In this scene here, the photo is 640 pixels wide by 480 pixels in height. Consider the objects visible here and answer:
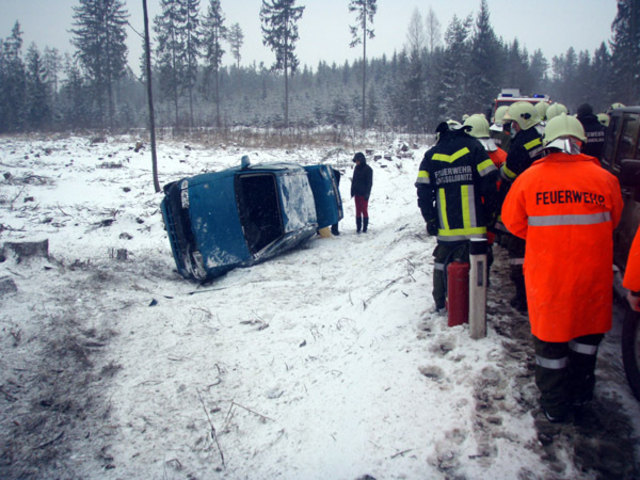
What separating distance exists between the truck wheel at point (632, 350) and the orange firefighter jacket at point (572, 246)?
1.28ft

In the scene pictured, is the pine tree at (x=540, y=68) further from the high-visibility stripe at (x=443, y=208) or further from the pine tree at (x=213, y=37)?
the high-visibility stripe at (x=443, y=208)

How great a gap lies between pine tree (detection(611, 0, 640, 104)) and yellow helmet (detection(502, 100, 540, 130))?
4280 cm

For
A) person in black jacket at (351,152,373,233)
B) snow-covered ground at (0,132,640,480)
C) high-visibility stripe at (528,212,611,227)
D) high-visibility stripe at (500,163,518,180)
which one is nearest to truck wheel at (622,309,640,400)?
snow-covered ground at (0,132,640,480)

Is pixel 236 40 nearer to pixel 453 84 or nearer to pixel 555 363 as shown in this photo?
pixel 453 84

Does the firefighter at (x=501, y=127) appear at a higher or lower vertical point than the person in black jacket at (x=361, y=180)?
higher

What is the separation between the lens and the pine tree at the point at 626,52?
120 ft

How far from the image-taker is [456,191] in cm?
364

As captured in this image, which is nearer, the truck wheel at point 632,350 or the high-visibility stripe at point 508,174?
the truck wheel at point 632,350

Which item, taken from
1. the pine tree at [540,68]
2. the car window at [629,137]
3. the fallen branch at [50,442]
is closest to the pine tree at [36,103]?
the fallen branch at [50,442]

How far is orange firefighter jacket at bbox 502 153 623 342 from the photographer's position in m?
2.31

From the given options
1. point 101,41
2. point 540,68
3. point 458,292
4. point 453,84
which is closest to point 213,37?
point 101,41

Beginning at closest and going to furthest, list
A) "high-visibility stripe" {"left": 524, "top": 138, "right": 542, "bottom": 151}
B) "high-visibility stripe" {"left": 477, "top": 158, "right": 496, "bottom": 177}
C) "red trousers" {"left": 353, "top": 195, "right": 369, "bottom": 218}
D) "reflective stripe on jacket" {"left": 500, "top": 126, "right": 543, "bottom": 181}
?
"high-visibility stripe" {"left": 477, "top": 158, "right": 496, "bottom": 177} → "reflective stripe on jacket" {"left": 500, "top": 126, "right": 543, "bottom": 181} → "high-visibility stripe" {"left": 524, "top": 138, "right": 542, "bottom": 151} → "red trousers" {"left": 353, "top": 195, "right": 369, "bottom": 218}

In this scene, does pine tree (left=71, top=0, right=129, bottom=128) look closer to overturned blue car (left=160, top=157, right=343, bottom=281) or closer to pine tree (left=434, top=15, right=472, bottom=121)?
pine tree (left=434, top=15, right=472, bottom=121)

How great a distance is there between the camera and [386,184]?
547 inches
